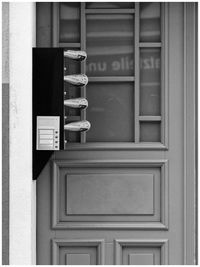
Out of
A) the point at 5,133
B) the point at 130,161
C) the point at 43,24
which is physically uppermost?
the point at 43,24

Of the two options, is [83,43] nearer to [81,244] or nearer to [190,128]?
[190,128]

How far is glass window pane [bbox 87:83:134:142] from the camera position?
10.5 ft

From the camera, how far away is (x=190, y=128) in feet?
10.4

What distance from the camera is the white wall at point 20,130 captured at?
2898 mm

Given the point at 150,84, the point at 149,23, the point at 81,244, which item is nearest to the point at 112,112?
the point at 150,84

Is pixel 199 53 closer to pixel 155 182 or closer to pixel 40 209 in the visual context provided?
pixel 155 182

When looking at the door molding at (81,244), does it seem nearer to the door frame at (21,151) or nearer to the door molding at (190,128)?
the door frame at (21,151)

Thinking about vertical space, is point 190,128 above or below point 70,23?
below

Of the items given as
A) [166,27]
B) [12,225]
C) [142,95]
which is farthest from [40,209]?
[166,27]

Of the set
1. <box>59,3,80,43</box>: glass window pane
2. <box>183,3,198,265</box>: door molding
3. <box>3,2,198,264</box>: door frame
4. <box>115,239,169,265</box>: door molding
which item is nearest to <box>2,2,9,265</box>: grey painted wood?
<box>3,2,198,264</box>: door frame

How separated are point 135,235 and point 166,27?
130 cm

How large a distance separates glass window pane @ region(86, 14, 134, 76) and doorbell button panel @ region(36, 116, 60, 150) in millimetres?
441

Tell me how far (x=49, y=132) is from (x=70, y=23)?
28.8 inches

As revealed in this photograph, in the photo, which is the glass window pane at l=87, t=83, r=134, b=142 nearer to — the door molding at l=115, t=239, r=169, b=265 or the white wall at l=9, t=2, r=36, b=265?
the white wall at l=9, t=2, r=36, b=265
